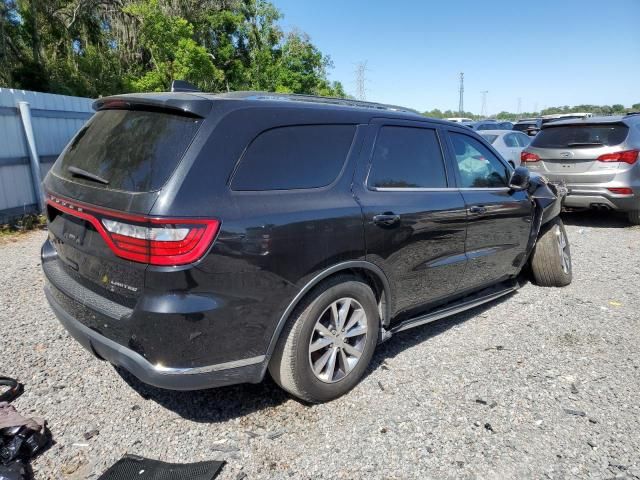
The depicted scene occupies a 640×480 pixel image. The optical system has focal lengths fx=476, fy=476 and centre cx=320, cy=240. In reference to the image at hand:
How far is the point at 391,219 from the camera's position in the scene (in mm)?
3080

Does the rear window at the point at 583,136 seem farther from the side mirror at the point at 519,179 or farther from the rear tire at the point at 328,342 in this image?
the rear tire at the point at 328,342

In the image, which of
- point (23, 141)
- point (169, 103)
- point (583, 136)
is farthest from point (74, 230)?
point (583, 136)

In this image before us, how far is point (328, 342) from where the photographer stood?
287cm

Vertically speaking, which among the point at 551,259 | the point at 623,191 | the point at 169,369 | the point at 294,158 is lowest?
the point at 551,259

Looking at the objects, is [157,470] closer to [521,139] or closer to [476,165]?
[476,165]

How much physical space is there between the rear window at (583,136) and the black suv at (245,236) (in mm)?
5778

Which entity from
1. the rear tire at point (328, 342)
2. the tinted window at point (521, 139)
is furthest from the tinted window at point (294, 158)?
the tinted window at point (521, 139)

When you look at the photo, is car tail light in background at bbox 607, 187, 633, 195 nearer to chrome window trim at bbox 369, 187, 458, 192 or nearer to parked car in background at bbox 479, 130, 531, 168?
parked car in background at bbox 479, 130, 531, 168

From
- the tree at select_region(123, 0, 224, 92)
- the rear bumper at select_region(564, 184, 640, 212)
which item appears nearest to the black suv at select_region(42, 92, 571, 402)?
the rear bumper at select_region(564, 184, 640, 212)

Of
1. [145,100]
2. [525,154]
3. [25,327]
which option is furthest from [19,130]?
[525,154]

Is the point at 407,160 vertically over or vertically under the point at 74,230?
over

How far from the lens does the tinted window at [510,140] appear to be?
12.5 meters

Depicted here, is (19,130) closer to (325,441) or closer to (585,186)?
(325,441)

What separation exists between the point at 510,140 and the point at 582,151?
4.93m
